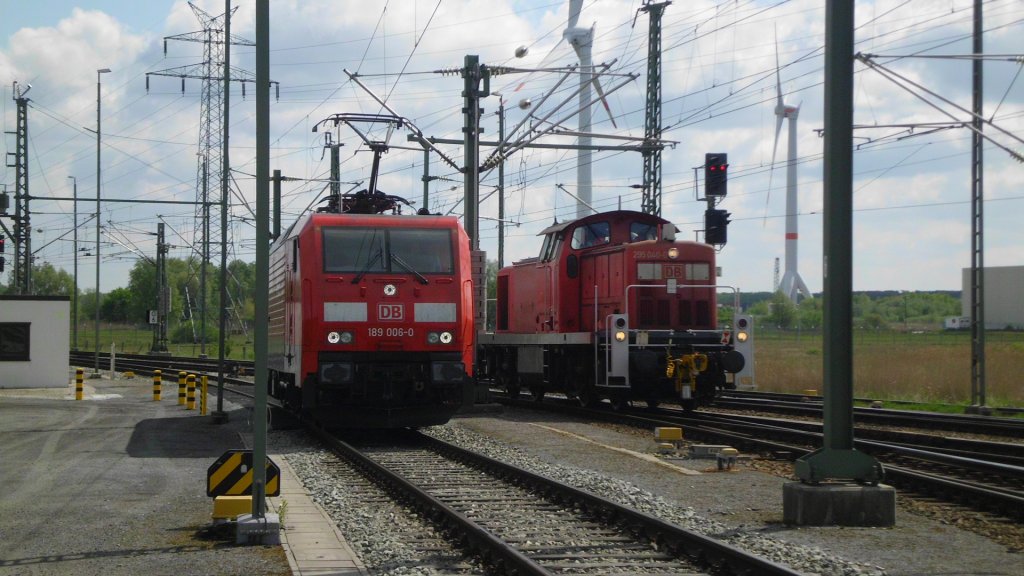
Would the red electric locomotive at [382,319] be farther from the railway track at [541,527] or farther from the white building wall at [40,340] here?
the white building wall at [40,340]

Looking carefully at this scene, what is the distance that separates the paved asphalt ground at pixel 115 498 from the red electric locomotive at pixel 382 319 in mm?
1952

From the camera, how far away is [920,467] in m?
12.9

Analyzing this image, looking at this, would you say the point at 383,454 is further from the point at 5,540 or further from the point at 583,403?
the point at 583,403

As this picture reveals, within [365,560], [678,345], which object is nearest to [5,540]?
[365,560]

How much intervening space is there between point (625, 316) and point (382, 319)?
5408 mm

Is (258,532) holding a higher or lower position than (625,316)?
lower

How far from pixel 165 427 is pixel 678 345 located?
9463mm

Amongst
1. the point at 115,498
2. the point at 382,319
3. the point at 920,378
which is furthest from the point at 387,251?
the point at 920,378

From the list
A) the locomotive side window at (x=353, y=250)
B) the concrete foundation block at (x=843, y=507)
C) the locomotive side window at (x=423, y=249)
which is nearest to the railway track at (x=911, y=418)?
the locomotive side window at (x=423, y=249)

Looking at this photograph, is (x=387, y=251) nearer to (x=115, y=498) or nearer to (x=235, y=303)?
(x=115, y=498)

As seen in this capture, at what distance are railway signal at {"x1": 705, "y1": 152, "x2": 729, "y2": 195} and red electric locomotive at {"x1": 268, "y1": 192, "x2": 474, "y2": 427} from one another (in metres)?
7.25

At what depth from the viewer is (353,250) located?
15484 mm

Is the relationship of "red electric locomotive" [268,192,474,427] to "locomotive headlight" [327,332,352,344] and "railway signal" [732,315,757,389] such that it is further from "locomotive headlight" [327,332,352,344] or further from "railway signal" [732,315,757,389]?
"railway signal" [732,315,757,389]

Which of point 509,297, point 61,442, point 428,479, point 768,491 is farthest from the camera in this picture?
point 509,297
